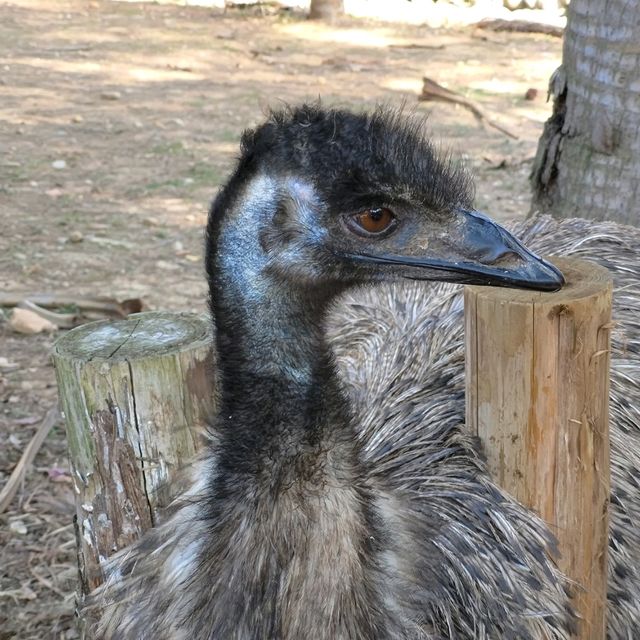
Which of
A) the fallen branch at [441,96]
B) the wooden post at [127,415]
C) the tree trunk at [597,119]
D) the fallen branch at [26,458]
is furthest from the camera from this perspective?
the fallen branch at [441,96]

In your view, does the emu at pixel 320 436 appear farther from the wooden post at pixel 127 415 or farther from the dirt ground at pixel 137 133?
the dirt ground at pixel 137 133

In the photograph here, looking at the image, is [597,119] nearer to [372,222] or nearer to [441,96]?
[372,222]

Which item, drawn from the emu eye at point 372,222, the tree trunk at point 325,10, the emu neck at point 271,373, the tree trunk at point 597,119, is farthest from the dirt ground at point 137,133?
the emu eye at point 372,222

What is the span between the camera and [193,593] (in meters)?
2.29

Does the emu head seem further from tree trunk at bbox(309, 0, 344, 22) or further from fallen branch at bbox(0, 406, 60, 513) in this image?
tree trunk at bbox(309, 0, 344, 22)

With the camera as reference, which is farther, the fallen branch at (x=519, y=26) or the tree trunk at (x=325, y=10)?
the tree trunk at (x=325, y=10)

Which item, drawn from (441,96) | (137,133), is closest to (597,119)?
(137,133)

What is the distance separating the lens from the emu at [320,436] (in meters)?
2.10

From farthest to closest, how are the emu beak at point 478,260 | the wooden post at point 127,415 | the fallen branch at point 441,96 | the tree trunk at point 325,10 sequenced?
the tree trunk at point 325,10 → the fallen branch at point 441,96 → the wooden post at point 127,415 → the emu beak at point 478,260

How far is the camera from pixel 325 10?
13633 mm

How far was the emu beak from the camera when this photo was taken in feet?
6.66

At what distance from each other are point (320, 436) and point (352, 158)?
0.56 m

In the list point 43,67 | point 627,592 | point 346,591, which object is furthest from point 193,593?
point 43,67

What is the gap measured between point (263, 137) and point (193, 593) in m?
0.96
